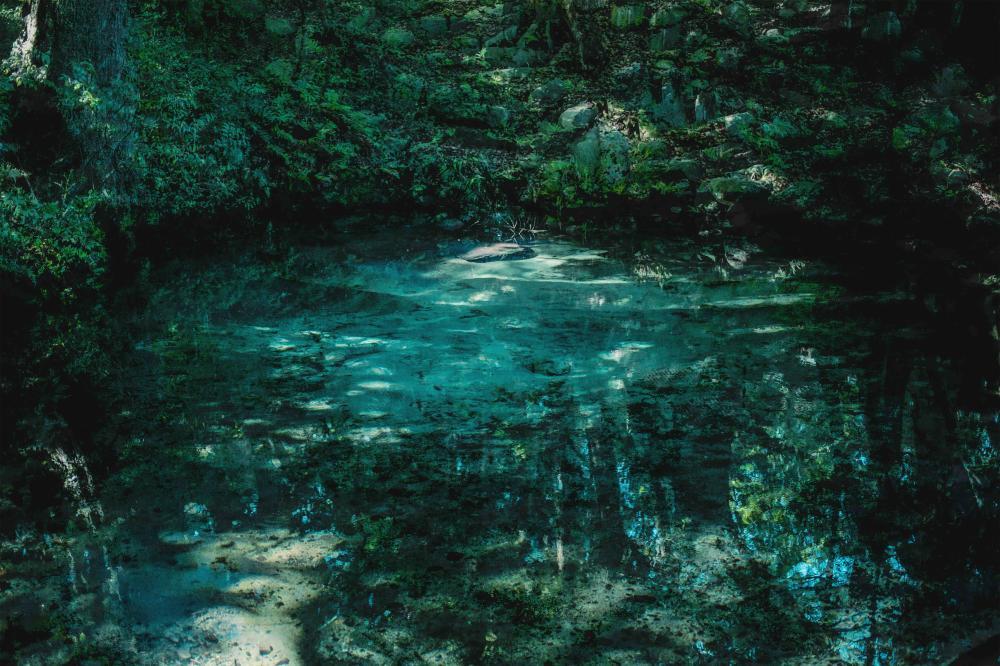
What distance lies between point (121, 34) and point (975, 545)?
7.49 metres

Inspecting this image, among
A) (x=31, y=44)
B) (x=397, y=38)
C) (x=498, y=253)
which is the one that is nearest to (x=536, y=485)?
(x=498, y=253)

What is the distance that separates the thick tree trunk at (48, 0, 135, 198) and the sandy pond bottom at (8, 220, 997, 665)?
153 centimetres

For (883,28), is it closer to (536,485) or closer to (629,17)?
(629,17)

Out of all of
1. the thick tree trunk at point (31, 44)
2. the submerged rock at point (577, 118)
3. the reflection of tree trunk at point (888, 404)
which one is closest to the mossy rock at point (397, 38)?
the submerged rock at point (577, 118)

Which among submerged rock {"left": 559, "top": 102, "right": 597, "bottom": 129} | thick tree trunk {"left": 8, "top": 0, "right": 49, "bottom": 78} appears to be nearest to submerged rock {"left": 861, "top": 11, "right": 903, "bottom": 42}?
submerged rock {"left": 559, "top": 102, "right": 597, "bottom": 129}

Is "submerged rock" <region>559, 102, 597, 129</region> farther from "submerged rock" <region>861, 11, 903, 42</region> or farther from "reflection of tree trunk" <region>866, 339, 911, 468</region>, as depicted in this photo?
"reflection of tree trunk" <region>866, 339, 911, 468</region>

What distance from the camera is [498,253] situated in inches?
299

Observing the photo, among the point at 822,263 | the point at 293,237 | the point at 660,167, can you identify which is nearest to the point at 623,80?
the point at 660,167

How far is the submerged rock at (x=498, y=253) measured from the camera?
7.45m

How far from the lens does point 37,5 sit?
6.69m

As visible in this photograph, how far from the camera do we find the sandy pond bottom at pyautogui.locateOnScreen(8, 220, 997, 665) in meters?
3.02

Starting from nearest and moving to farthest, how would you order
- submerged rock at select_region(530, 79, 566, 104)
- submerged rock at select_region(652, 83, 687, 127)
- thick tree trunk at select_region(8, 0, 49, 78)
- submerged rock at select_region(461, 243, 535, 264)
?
1. thick tree trunk at select_region(8, 0, 49, 78)
2. submerged rock at select_region(461, 243, 535, 264)
3. submerged rock at select_region(652, 83, 687, 127)
4. submerged rock at select_region(530, 79, 566, 104)

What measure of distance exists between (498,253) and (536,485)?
12.9ft

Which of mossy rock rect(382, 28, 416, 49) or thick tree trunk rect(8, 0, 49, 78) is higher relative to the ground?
mossy rock rect(382, 28, 416, 49)
